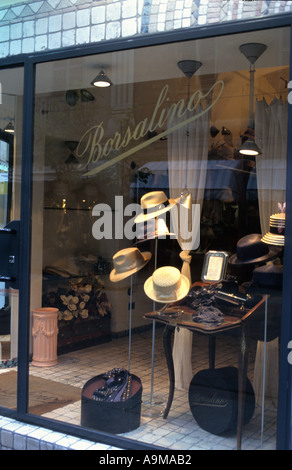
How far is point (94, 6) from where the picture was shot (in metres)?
3.45

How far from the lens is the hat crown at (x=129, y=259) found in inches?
179

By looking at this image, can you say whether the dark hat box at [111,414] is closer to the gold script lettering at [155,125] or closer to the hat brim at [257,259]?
the hat brim at [257,259]

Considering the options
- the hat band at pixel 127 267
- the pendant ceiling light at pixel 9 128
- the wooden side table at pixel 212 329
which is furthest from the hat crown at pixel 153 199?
the pendant ceiling light at pixel 9 128

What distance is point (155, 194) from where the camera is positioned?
4891 millimetres

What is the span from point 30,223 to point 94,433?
1453 mm

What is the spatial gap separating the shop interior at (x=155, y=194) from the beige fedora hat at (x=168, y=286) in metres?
0.11

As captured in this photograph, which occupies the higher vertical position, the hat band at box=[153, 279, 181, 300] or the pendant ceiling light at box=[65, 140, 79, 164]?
the pendant ceiling light at box=[65, 140, 79, 164]

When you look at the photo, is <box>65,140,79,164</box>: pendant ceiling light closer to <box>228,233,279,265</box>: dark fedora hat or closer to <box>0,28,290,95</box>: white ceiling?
<box>0,28,290,95</box>: white ceiling

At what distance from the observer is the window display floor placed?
129 inches

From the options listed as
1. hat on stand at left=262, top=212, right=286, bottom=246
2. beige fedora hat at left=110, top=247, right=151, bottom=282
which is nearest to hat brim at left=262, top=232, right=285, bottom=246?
hat on stand at left=262, top=212, right=286, bottom=246

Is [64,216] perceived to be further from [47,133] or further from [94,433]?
[94,433]

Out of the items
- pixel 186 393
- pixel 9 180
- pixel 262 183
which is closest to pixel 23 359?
pixel 186 393

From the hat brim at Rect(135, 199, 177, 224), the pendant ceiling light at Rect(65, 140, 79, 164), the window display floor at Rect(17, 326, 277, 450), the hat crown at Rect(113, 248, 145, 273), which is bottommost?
the window display floor at Rect(17, 326, 277, 450)

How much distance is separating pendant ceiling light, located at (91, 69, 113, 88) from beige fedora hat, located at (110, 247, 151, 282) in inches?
56.1
